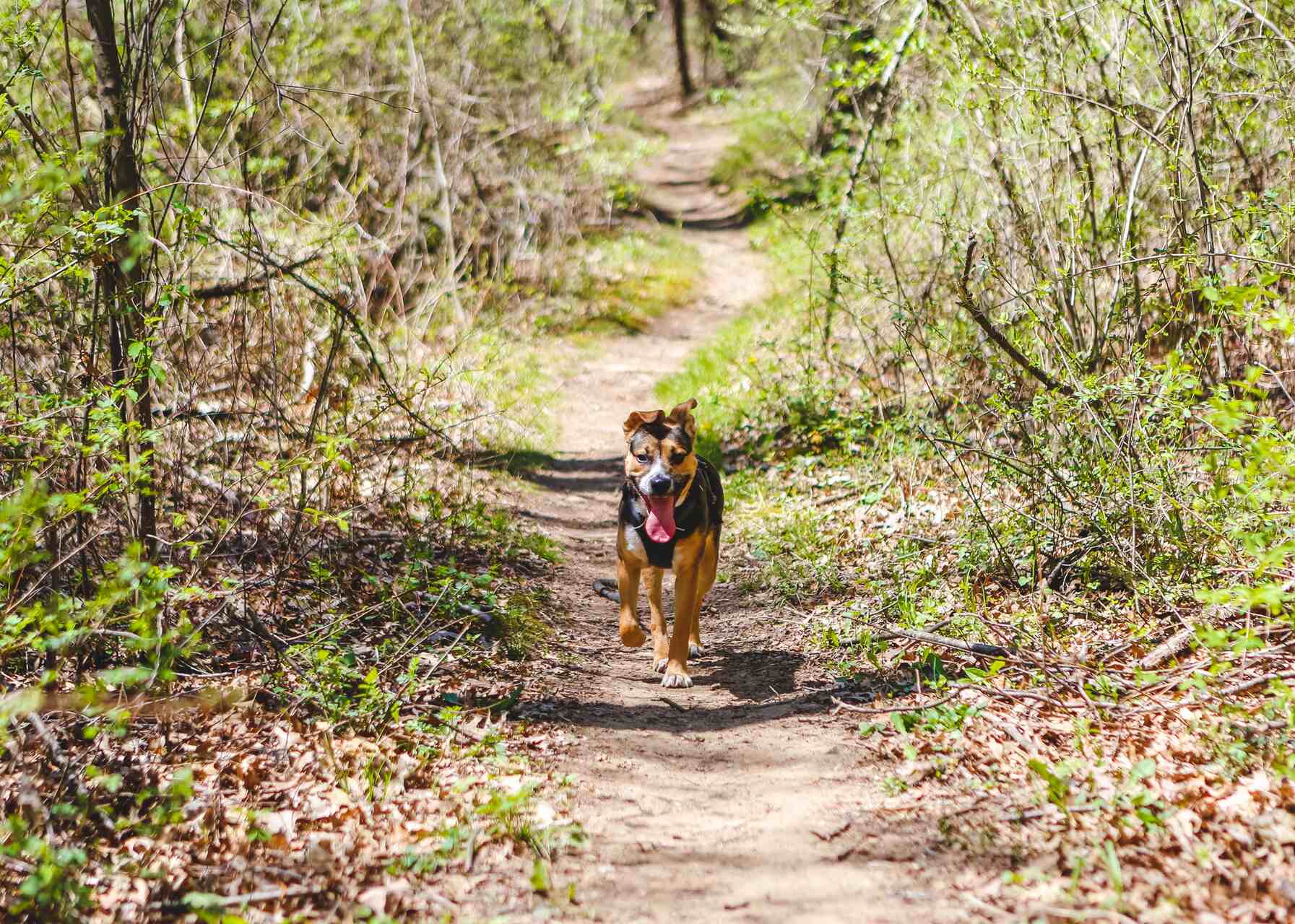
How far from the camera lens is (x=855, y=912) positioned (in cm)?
344

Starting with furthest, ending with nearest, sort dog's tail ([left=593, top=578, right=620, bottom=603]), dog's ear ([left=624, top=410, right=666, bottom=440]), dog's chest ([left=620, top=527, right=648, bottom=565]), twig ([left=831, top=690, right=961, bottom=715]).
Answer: dog's tail ([left=593, top=578, right=620, bottom=603]) < dog's ear ([left=624, top=410, right=666, bottom=440]) < dog's chest ([left=620, top=527, right=648, bottom=565]) < twig ([left=831, top=690, right=961, bottom=715])

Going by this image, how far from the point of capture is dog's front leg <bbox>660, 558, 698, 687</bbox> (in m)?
6.10

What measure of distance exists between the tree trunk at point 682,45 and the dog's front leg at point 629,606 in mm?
37750

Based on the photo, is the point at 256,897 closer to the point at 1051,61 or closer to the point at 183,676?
the point at 183,676

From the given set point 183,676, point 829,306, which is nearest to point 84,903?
point 183,676

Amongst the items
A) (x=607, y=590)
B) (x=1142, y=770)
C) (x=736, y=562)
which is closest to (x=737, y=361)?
(x=736, y=562)

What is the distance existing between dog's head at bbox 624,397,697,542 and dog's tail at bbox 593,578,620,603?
1983 millimetres

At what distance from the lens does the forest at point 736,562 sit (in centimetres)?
376

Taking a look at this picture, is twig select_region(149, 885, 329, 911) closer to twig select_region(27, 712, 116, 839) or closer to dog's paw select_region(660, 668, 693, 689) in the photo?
twig select_region(27, 712, 116, 839)

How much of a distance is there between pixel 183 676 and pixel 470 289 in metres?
10.2

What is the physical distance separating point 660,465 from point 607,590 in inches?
93.5

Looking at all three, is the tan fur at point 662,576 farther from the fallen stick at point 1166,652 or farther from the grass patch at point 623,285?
the grass patch at point 623,285

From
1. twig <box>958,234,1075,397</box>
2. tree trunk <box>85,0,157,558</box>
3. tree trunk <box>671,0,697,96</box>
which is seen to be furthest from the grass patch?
tree trunk <box>671,0,697,96</box>

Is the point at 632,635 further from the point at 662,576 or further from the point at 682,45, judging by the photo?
the point at 682,45
